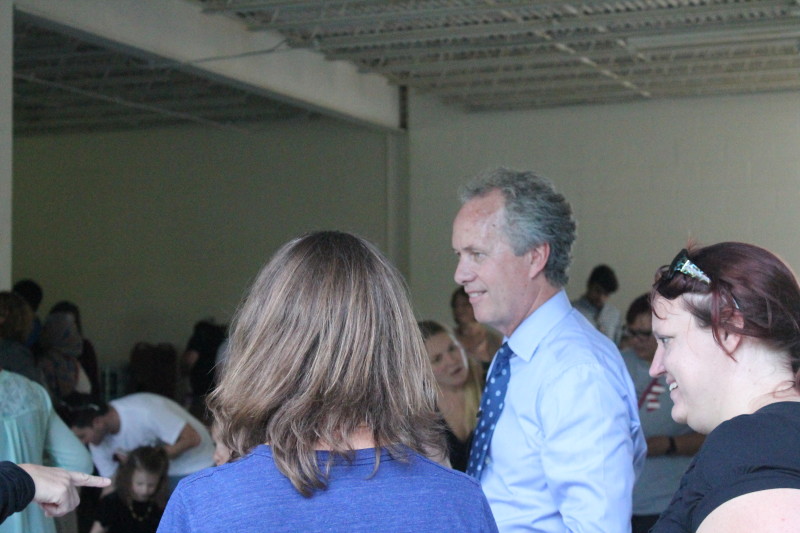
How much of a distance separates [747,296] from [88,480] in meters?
1.18

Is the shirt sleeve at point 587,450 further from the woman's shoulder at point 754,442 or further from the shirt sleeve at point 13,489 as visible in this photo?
the shirt sleeve at point 13,489

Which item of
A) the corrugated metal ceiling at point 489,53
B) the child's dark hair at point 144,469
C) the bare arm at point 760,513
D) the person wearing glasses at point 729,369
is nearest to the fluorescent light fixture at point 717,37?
the corrugated metal ceiling at point 489,53

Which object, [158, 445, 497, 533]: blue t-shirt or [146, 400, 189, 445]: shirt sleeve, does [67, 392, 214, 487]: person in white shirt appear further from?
[158, 445, 497, 533]: blue t-shirt

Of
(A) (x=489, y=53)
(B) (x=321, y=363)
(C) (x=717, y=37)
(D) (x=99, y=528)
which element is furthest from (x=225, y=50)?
(B) (x=321, y=363)

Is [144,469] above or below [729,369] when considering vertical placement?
below

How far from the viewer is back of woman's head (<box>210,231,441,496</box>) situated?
1.13 m

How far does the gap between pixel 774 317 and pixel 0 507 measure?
131cm

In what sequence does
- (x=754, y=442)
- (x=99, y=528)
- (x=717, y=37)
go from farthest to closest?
(x=717, y=37) < (x=99, y=528) < (x=754, y=442)

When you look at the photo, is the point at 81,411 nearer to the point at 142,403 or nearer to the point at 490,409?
the point at 142,403

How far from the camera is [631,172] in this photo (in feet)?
28.5

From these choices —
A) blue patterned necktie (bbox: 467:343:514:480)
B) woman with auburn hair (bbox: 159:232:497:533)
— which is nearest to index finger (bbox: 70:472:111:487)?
woman with auburn hair (bbox: 159:232:497:533)

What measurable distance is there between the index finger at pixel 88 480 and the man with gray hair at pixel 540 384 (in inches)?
31.0

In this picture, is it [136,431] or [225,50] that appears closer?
[136,431]

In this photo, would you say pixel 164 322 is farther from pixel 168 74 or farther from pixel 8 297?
pixel 8 297
